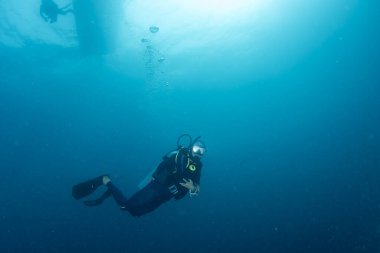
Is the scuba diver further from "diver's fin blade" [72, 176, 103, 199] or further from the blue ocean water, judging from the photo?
the blue ocean water

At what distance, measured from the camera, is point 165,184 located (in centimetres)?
697

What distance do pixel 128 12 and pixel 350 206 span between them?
20.2 m

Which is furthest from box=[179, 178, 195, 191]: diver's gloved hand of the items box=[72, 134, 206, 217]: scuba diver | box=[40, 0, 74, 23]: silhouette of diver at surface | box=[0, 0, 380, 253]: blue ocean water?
box=[40, 0, 74, 23]: silhouette of diver at surface

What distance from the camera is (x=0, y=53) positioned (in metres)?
22.3

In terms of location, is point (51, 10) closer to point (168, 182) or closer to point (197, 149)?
point (168, 182)

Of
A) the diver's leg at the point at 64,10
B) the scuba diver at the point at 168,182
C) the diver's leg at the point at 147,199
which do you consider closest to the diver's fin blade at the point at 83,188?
the scuba diver at the point at 168,182

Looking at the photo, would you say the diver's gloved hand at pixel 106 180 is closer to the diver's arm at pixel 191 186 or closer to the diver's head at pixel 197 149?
the diver's arm at pixel 191 186

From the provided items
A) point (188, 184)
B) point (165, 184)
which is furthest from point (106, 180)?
point (188, 184)

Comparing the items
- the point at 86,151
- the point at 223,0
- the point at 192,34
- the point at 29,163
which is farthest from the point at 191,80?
the point at 29,163

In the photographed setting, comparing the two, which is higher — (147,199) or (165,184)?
(165,184)

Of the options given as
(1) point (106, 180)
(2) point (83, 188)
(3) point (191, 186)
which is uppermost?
(1) point (106, 180)

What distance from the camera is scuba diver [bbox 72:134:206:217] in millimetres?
6488

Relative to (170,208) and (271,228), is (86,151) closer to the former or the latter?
(170,208)

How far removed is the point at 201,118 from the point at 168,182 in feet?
109
